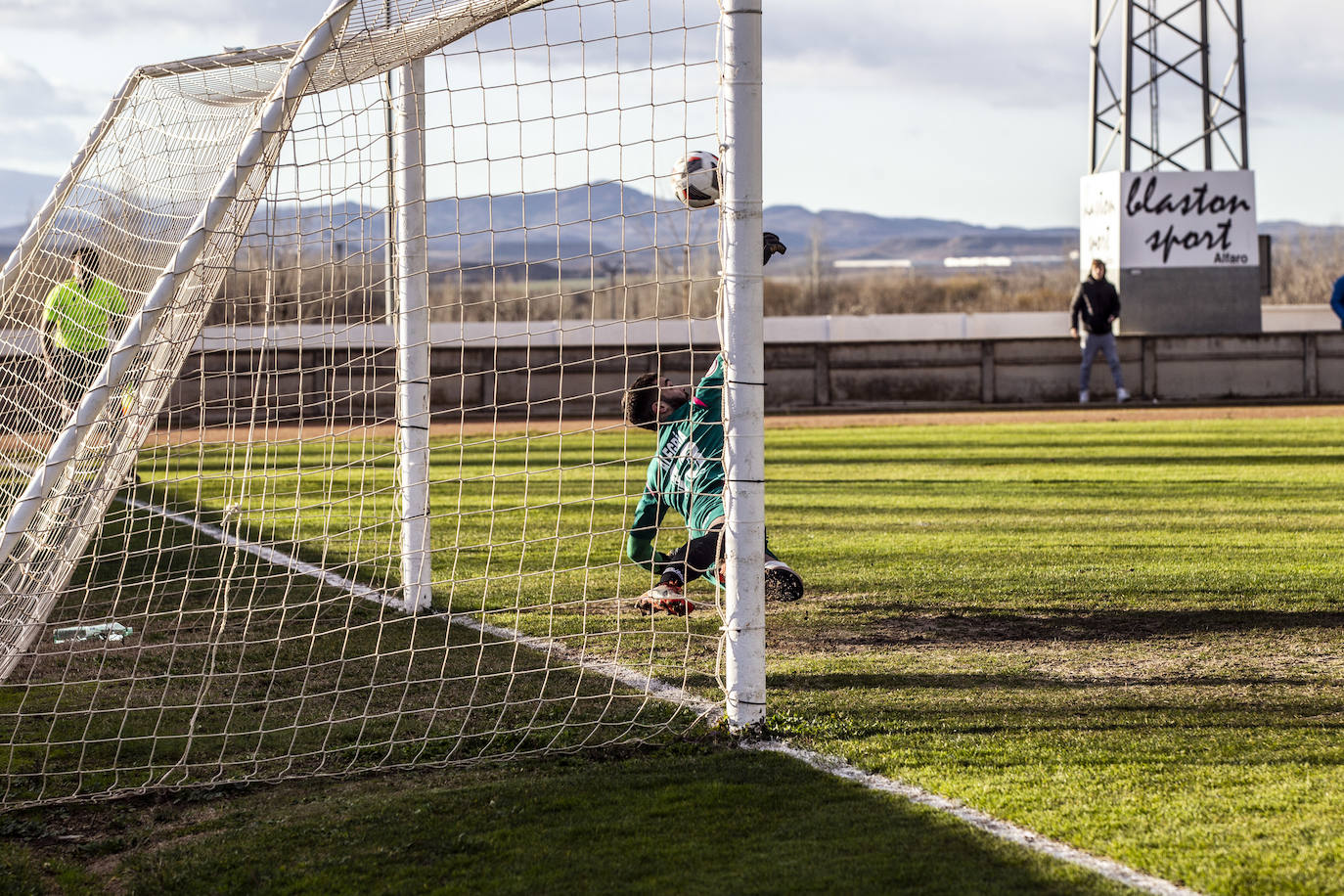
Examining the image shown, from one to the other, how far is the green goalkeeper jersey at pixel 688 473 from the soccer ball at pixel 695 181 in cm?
87

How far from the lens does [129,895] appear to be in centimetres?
320

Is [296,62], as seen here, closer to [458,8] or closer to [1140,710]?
[458,8]

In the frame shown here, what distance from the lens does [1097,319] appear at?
18906 millimetres

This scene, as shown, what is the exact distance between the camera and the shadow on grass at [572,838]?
121 inches

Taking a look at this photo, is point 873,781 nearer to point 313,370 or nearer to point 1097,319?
point 313,370

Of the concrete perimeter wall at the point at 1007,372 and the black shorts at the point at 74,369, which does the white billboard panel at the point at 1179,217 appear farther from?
the black shorts at the point at 74,369

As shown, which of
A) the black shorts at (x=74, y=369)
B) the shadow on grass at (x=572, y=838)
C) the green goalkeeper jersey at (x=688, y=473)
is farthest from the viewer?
the green goalkeeper jersey at (x=688, y=473)

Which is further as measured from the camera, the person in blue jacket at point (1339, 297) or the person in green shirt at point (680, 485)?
the person in blue jacket at point (1339, 297)

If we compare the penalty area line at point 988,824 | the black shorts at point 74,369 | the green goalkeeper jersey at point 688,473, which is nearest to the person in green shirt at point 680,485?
the green goalkeeper jersey at point 688,473

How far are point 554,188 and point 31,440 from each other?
8.69 feet

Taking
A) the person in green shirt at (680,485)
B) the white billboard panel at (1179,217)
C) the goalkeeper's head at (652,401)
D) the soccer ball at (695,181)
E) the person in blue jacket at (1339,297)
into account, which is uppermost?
the white billboard panel at (1179,217)

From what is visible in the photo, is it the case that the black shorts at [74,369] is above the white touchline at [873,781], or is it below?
above

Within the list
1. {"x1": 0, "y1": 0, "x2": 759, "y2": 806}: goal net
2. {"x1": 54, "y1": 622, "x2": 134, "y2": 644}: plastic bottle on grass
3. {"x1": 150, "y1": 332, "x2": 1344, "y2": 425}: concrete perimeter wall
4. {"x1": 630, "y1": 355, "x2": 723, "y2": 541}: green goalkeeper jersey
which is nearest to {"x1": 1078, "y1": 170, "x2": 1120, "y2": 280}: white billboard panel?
{"x1": 150, "y1": 332, "x2": 1344, "y2": 425}: concrete perimeter wall

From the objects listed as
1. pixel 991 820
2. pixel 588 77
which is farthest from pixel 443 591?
pixel 991 820
